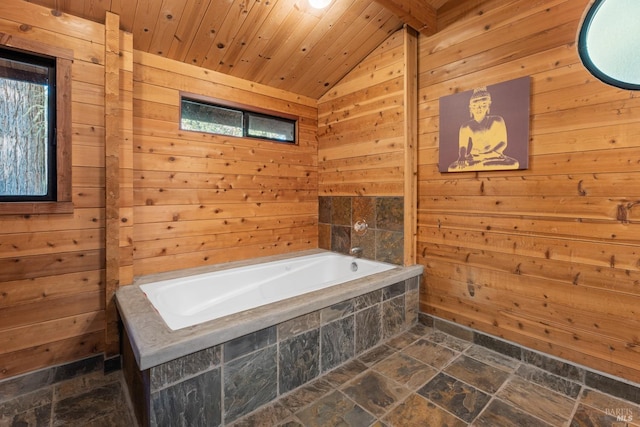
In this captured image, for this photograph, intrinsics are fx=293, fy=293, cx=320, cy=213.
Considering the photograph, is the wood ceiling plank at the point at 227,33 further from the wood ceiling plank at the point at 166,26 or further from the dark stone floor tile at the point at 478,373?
the dark stone floor tile at the point at 478,373

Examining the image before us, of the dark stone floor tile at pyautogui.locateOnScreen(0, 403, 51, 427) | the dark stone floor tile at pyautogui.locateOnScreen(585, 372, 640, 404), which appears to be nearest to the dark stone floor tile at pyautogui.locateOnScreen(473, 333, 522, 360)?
the dark stone floor tile at pyautogui.locateOnScreen(585, 372, 640, 404)

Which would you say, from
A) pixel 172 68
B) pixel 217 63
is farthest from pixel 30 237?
pixel 217 63

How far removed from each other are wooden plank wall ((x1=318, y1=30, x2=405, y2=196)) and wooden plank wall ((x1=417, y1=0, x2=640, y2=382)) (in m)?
0.30

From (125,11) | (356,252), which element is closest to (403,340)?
(356,252)

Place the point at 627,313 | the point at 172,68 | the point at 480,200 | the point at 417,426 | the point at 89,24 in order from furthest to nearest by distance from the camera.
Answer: the point at 172,68
the point at 480,200
the point at 89,24
the point at 627,313
the point at 417,426

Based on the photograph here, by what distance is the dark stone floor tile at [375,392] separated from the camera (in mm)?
1596

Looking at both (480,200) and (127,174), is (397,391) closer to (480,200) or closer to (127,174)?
(480,200)

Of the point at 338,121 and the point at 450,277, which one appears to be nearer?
the point at 450,277

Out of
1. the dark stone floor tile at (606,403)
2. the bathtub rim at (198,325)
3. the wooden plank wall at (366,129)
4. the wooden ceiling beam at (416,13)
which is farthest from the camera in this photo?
the wooden plank wall at (366,129)

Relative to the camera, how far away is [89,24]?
188 centimetres

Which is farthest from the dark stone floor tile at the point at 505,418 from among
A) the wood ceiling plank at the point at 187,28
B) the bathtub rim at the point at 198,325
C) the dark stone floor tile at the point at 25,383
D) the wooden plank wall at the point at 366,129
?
the wood ceiling plank at the point at 187,28

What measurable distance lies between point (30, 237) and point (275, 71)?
7.19 ft

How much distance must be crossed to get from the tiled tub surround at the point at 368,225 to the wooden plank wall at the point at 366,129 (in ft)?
0.28

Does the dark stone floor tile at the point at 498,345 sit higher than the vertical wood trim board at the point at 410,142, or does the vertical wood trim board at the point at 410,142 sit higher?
the vertical wood trim board at the point at 410,142
